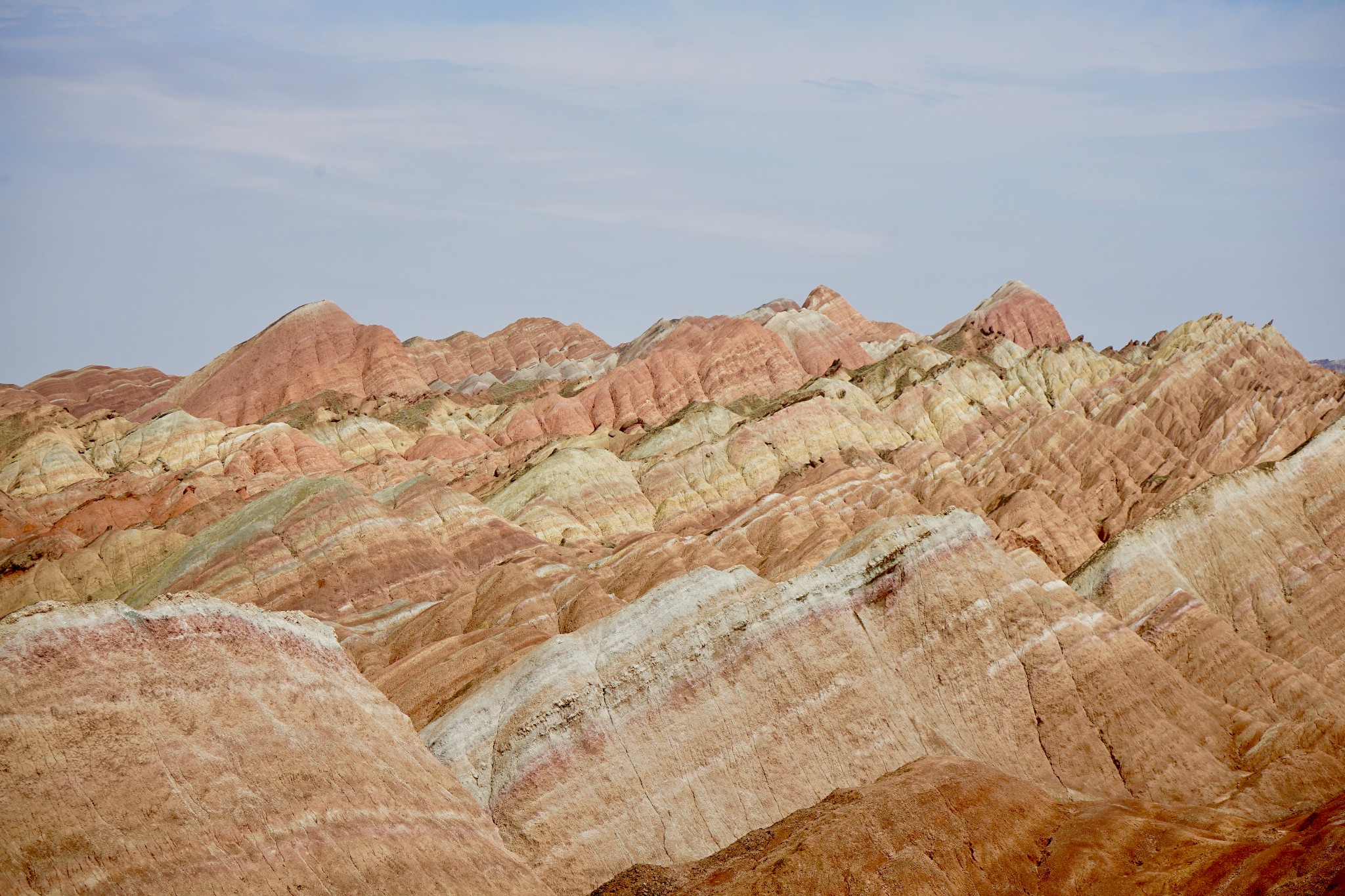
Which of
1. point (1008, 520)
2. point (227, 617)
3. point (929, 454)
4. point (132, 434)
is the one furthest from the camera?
point (132, 434)

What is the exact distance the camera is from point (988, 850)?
122ft

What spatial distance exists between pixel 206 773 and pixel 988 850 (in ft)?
76.8

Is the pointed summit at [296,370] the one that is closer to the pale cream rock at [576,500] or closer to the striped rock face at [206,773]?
the pale cream rock at [576,500]

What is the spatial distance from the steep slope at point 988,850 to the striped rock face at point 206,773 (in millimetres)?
7454

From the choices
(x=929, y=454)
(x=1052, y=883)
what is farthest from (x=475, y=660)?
(x=929, y=454)

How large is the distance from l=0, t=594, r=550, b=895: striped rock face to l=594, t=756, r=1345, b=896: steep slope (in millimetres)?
7454

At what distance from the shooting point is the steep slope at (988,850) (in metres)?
34.6

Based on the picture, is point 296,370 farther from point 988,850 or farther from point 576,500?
point 988,850

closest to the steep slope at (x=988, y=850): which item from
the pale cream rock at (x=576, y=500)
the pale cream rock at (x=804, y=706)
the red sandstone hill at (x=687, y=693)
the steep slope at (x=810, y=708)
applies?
the red sandstone hill at (x=687, y=693)

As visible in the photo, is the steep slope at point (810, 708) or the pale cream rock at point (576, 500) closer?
the steep slope at point (810, 708)

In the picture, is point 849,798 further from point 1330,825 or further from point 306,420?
point 306,420

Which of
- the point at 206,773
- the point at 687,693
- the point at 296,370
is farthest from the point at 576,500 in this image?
the point at 206,773

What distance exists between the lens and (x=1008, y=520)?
102 meters

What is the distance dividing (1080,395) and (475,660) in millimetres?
106799
